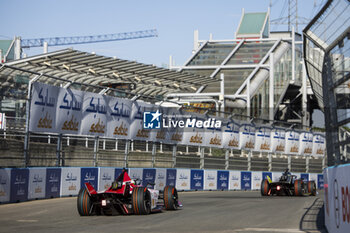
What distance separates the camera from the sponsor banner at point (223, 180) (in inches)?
1027

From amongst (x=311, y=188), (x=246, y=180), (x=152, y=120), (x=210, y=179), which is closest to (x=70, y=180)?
(x=152, y=120)

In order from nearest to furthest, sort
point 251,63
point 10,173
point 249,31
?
1. point 10,173
2. point 251,63
3. point 249,31

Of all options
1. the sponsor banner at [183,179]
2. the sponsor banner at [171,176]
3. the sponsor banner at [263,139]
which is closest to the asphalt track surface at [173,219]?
the sponsor banner at [171,176]

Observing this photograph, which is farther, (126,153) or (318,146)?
(318,146)

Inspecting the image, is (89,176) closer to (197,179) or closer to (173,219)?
(173,219)

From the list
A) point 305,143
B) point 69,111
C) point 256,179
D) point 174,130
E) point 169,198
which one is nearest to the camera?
point 169,198

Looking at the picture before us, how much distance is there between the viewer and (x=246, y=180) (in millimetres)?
27875

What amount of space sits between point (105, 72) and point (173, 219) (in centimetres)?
2170

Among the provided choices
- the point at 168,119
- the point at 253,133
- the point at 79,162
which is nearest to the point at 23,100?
the point at 79,162

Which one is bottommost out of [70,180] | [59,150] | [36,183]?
[36,183]

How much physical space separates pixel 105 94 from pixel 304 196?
26.9 ft

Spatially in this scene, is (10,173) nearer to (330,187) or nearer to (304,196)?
(330,187)

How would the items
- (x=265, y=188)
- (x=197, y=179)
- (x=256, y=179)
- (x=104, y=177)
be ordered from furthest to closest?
(x=256, y=179)
(x=197, y=179)
(x=265, y=188)
(x=104, y=177)

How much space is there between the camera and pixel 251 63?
62562mm
